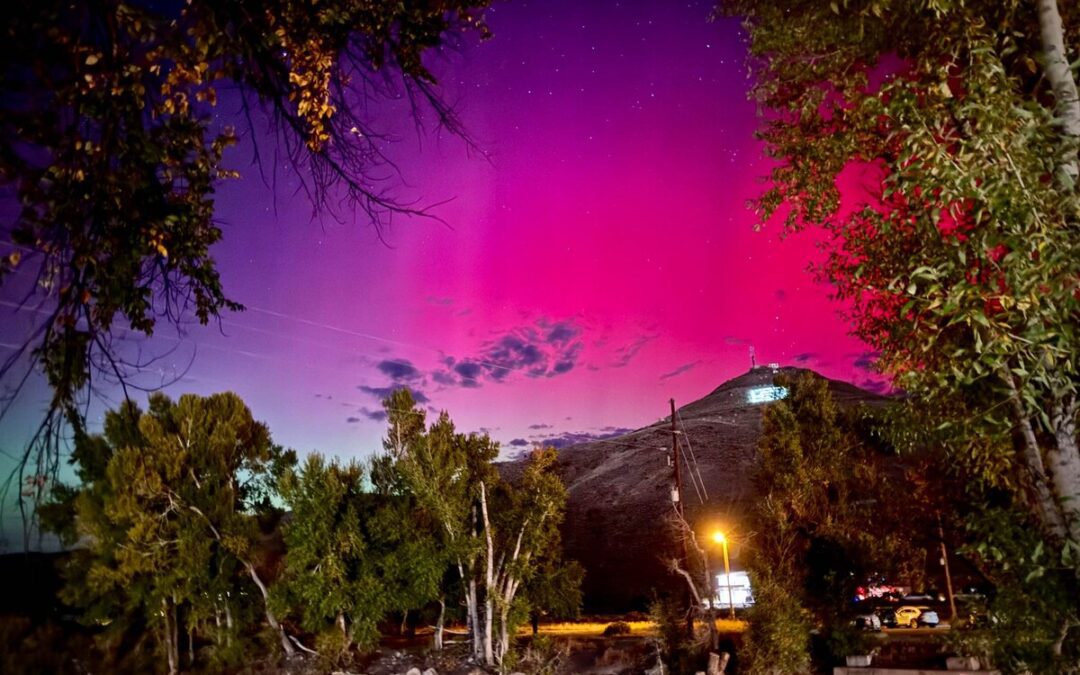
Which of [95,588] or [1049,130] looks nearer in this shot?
[1049,130]

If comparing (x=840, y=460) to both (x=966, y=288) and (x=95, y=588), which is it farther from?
(x=95, y=588)

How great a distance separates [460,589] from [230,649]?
766 cm

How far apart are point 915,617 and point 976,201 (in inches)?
1155

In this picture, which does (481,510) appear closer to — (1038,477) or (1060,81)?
(1038,477)

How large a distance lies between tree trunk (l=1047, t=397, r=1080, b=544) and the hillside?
2557cm

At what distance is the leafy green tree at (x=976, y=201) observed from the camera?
13.5 feet

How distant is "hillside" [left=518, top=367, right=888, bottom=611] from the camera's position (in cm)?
5222

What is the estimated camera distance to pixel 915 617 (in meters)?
27.8

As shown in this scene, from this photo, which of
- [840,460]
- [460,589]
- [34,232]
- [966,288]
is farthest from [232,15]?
[840,460]

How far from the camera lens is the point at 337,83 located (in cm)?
447

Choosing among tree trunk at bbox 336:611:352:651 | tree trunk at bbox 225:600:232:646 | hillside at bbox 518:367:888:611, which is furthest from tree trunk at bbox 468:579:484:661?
hillside at bbox 518:367:888:611

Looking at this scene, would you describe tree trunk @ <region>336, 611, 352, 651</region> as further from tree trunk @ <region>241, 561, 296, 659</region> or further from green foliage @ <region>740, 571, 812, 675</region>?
green foliage @ <region>740, 571, 812, 675</region>

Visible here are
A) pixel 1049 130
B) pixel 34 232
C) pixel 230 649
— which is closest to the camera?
pixel 34 232

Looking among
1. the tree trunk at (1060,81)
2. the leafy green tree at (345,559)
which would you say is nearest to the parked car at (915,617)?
the leafy green tree at (345,559)
